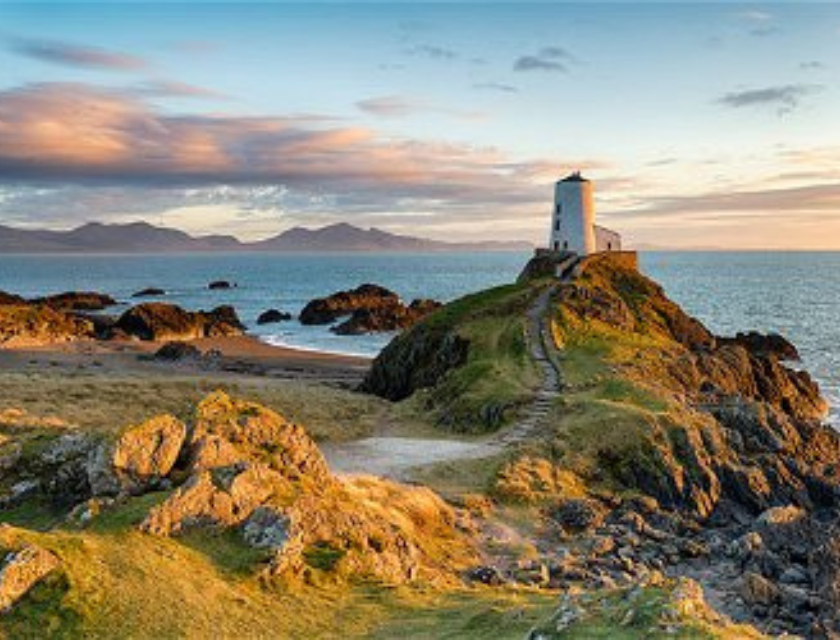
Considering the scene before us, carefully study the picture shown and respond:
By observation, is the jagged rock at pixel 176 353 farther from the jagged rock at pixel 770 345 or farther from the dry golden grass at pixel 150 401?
the jagged rock at pixel 770 345

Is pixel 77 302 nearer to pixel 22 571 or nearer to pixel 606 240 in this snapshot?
pixel 606 240

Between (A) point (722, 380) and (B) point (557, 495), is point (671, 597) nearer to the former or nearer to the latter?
(B) point (557, 495)

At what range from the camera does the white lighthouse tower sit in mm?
89688

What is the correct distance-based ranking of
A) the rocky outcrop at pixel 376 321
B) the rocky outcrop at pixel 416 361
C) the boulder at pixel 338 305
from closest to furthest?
the rocky outcrop at pixel 416 361
the rocky outcrop at pixel 376 321
the boulder at pixel 338 305

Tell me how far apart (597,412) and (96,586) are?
1199 inches

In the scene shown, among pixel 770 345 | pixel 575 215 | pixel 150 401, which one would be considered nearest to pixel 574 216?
pixel 575 215

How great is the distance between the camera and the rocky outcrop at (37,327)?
100062 mm

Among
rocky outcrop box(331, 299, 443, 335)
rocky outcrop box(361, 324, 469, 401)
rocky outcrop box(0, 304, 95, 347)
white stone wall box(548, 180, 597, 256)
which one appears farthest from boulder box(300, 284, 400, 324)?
rocky outcrop box(361, 324, 469, 401)

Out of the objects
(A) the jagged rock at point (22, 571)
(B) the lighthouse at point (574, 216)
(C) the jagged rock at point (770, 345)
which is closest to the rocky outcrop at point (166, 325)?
(B) the lighthouse at point (574, 216)

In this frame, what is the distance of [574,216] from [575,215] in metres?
0.14

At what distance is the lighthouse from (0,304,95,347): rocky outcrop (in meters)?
58.7

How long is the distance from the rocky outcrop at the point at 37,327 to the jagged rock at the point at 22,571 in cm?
8699

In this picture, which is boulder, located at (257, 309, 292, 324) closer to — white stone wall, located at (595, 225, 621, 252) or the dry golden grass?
white stone wall, located at (595, 225, 621, 252)

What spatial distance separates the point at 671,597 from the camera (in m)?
18.3
